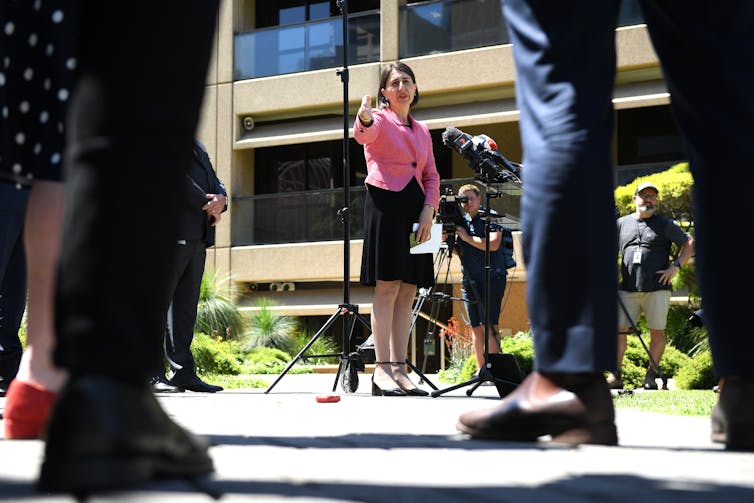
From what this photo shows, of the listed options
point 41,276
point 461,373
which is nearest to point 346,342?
point 461,373

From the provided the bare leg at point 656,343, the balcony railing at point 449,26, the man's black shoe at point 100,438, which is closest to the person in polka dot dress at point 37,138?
the man's black shoe at point 100,438

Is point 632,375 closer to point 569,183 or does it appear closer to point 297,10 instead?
point 569,183

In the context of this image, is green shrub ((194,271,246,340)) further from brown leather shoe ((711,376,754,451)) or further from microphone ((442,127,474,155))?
brown leather shoe ((711,376,754,451))

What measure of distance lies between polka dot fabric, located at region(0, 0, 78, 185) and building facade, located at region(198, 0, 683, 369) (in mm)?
14328

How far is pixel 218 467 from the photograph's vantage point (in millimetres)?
1581

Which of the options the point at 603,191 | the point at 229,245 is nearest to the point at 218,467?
the point at 603,191

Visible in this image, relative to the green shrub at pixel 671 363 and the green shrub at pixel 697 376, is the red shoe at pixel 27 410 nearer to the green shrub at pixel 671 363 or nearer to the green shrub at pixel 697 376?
the green shrub at pixel 697 376

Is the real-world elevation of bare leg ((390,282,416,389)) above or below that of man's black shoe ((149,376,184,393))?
above

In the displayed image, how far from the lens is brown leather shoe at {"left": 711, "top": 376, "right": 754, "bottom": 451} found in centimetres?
189

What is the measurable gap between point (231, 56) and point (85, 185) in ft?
60.9

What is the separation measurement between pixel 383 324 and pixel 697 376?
3.46 m

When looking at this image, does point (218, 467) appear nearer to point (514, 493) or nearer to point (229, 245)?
point (514, 493)

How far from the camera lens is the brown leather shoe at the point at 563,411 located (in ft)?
6.34

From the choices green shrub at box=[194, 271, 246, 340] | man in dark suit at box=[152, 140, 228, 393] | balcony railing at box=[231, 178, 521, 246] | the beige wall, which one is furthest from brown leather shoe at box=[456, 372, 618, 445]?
balcony railing at box=[231, 178, 521, 246]
